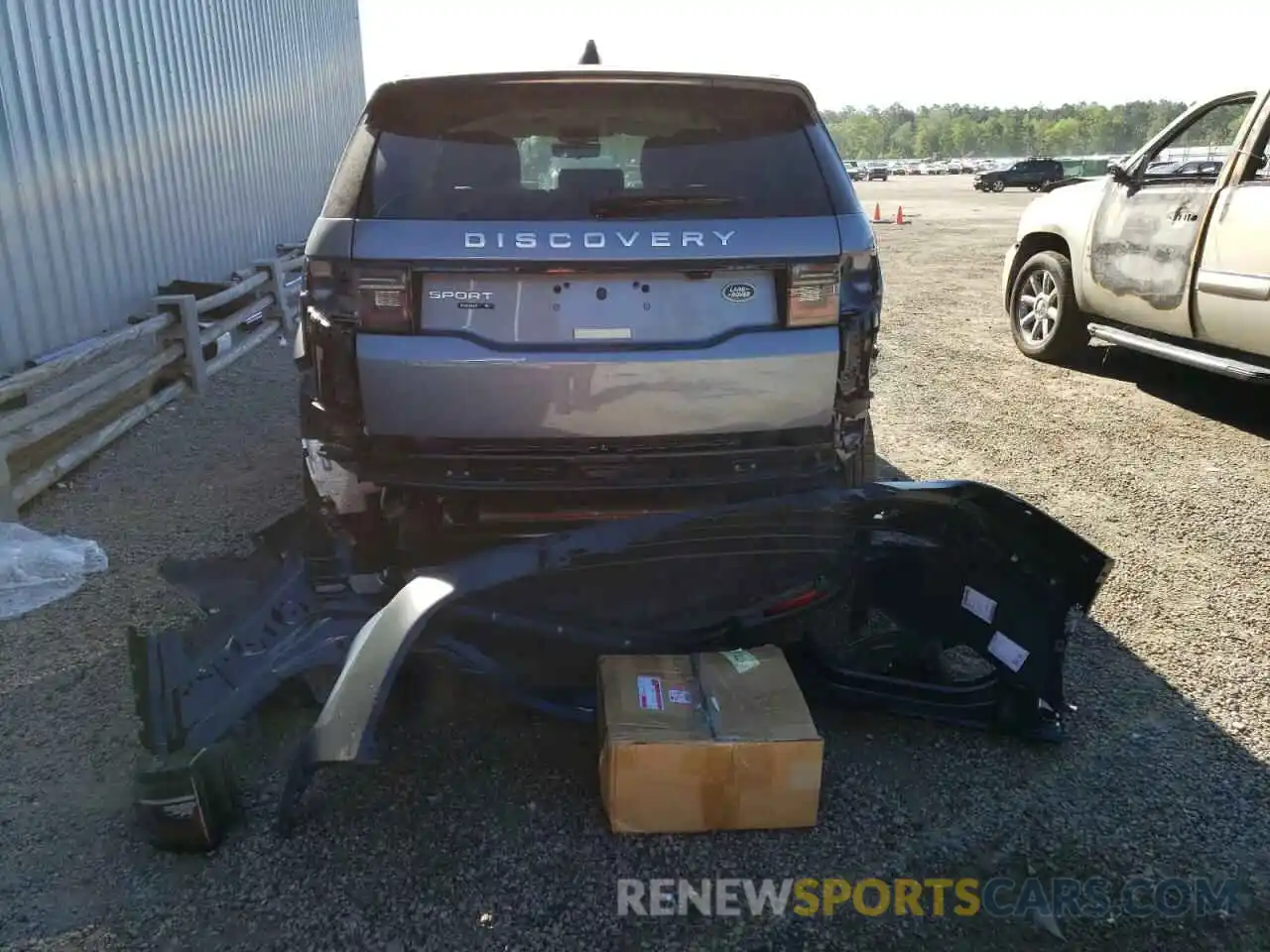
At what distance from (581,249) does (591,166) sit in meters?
0.60

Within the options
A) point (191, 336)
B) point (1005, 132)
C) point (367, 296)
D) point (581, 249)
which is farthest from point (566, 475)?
point (1005, 132)

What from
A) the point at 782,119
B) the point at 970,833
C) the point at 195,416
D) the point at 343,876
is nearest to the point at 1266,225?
the point at 782,119

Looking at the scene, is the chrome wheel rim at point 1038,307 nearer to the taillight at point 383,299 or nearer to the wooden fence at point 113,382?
the taillight at point 383,299

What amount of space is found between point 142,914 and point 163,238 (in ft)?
22.4

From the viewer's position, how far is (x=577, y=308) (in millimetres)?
2859

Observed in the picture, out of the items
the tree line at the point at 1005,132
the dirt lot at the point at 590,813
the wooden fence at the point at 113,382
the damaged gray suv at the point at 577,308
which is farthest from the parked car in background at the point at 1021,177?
the tree line at the point at 1005,132

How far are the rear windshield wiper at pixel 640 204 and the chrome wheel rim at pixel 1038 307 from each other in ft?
18.6

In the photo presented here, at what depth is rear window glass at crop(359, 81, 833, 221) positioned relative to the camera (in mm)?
2896

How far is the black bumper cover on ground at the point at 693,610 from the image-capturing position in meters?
2.64

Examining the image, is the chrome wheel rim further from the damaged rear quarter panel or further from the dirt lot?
the dirt lot

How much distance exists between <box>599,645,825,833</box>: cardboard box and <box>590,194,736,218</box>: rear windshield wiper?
1.35m

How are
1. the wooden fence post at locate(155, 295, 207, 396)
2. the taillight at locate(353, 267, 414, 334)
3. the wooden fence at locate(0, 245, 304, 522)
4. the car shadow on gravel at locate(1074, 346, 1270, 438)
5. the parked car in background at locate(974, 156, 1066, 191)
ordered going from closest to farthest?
the taillight at locate(353, 267, 414, 334)
the wooden fence at locate(0, 245, 304, 522)
the car shadow on gravel at locate(1074, 346, 1270, 438)
the wooden fence post at locate(155, 295, 207, 396)
the parked car in background at locate(974, 156, 1066, 191)

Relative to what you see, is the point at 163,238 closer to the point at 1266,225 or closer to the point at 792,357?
the point at 792,357
